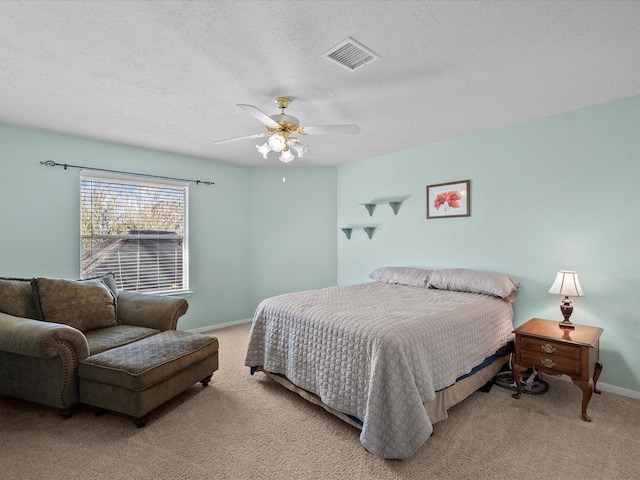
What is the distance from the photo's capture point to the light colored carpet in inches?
68.9

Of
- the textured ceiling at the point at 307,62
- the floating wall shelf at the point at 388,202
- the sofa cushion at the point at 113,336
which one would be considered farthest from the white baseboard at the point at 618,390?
the sofa cushion at the point at 113,336

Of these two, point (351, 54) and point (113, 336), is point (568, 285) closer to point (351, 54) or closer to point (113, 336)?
point (351, 54)

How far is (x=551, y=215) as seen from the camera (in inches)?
117

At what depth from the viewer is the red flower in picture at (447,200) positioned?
3.60 metres

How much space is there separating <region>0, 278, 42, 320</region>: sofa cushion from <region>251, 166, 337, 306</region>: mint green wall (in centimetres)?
270

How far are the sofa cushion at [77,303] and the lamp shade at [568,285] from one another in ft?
12.2

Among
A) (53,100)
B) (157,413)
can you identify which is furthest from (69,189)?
(157,413)

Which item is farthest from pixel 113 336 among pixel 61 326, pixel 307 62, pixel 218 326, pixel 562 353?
pixel 562 353

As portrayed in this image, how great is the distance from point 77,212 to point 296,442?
322 centimetres

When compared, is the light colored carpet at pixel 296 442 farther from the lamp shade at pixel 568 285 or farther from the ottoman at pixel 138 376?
the lamp shade at pixel 568 285

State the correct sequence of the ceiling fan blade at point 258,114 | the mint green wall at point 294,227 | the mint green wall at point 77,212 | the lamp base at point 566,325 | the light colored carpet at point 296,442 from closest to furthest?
the light colored carpet at point 296,442, the ceiling fan blade at point 258,114, the lamp base at point 566,325, the mint green wall at point 77,212, the mint green wall at point 294,227

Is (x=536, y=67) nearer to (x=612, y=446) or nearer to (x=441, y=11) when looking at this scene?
(x=441, y=11)

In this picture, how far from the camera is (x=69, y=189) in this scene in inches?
135

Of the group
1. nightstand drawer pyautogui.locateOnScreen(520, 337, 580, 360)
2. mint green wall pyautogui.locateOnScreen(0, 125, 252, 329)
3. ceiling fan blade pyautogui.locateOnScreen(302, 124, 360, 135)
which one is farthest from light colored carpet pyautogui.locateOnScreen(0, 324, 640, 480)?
ceiling fan blade pyautogui.locateOnScreen(302, 124, 360, 135)
